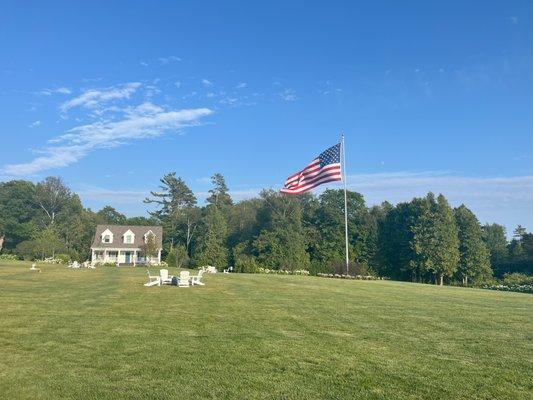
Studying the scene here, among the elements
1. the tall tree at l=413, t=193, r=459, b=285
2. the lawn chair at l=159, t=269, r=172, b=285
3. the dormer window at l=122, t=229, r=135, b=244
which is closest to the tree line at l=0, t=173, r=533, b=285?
the tall tree at l=413, t=193, r=459, b=285

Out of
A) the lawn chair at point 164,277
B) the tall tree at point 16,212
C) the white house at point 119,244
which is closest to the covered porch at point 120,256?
the white house at point 119,244

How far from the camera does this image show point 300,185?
31047mm

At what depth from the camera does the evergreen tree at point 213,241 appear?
6712 centimetres

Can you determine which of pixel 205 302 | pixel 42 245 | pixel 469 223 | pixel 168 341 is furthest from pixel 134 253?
pixel 168 341

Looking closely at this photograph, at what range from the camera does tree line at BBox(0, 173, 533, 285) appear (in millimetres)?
60062

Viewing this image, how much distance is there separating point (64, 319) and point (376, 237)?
60.1m

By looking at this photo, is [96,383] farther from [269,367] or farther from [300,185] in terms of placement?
[300,185]

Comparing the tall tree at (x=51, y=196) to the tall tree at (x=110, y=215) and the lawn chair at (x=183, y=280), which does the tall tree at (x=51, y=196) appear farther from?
the lawn chair at (x=183, y=280)

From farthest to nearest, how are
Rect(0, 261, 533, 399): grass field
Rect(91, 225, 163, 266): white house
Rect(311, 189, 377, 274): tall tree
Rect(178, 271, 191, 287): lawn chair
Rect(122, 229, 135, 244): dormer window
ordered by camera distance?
1. Rect(122, 229, 135, 244): dormer window
2. Rect(91, 225, 163, 266): white house
3. Rect(311, 189, 377, 274): tall tree
4. Rect(178, 271, 191, 287): lawn chair
5. Rect(0, 261, 533, 399): grass field

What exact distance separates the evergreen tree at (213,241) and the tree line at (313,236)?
0.50 ft

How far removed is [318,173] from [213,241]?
131 ft

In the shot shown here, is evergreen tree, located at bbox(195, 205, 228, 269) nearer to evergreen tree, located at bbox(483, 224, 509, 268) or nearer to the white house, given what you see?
the white house

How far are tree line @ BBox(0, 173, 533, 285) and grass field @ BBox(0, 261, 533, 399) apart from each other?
3231 centimetres

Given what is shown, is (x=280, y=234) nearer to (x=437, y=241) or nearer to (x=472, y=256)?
(x=437, y=241)
